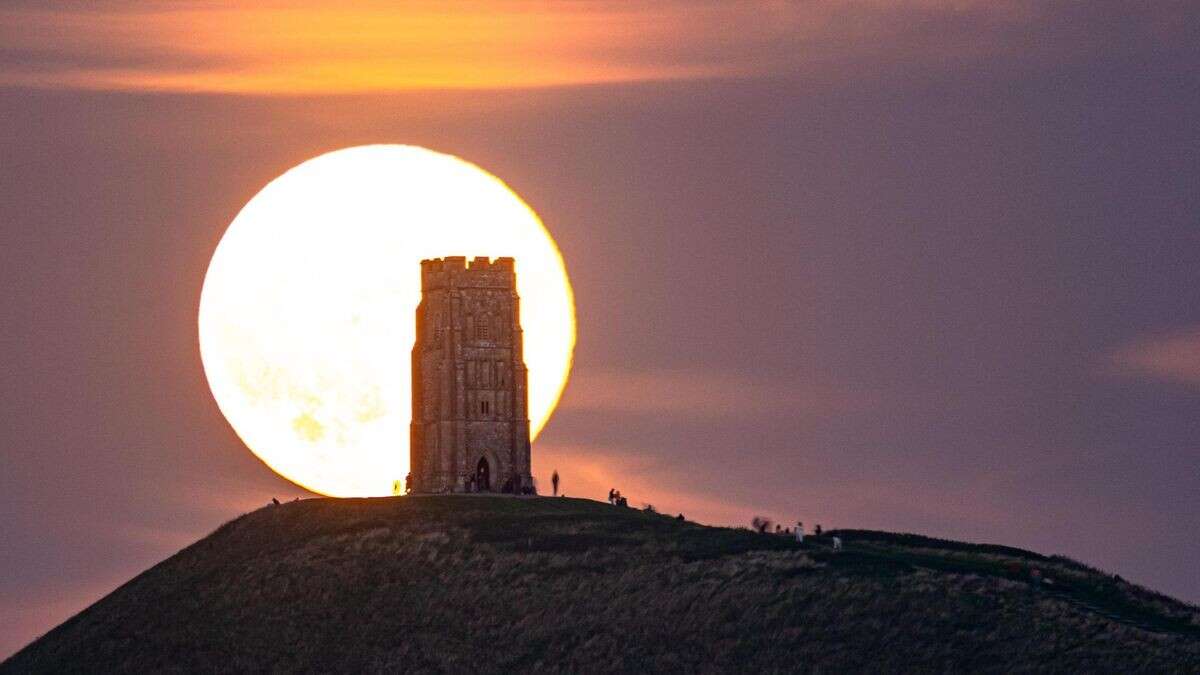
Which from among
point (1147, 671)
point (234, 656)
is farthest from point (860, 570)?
point (234, 656)

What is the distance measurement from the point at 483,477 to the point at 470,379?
4.83 metres

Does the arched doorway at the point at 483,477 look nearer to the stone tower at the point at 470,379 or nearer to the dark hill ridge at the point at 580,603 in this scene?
the stone tower at the point at 470,379

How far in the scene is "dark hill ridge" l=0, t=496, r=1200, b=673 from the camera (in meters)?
106

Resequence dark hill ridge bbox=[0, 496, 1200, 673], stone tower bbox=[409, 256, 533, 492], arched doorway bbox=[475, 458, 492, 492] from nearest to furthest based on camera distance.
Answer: dark hill ridge bbox=[0, 496, 1200, 673]
arched doorway bbox=[475, 458, 492, 492]
stone tower bbox=[409, 256, 533, 492]

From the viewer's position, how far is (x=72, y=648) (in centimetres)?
12319

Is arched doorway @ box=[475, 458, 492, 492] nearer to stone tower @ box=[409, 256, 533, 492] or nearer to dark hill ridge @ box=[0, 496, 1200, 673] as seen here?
stone tower @ box=[409, 256, 533, 492]

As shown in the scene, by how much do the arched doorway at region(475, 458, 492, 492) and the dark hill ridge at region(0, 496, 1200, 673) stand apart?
886 centimetres

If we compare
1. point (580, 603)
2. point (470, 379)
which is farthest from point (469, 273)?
point (580, 603)

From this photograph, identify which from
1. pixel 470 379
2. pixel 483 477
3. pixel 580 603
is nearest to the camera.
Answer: pixel 580 603

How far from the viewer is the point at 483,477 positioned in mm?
141250

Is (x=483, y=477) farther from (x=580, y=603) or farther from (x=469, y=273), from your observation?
(x=580, y=603)

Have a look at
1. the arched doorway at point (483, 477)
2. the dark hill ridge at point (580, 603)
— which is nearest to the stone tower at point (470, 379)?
the arched doorway at point (483, 477)

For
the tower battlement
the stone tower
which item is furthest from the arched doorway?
the tower battlement

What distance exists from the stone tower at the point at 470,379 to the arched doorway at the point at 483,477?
47 mm
